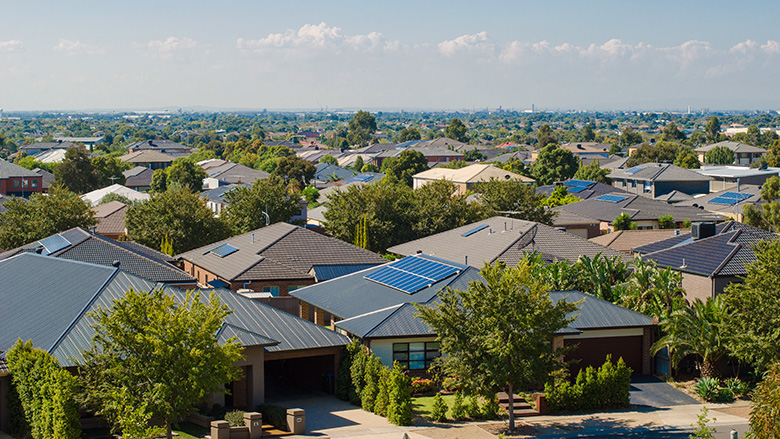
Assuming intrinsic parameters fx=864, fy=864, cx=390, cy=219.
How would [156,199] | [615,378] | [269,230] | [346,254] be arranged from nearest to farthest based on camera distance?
1. [615,378]
2. [346,254]
3. [269,230]
4. [156,199]

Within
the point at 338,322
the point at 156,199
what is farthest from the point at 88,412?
the point at 156,199

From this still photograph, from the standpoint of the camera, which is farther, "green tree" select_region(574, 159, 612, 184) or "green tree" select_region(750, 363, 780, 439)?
"green tree" select_region(574, 159, 612, 184)

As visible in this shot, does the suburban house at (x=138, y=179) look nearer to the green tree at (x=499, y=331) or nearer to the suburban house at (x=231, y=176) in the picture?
the suburban house at (x=231, y=176)

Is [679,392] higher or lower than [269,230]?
lower

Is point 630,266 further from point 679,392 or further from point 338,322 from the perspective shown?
point 338,322

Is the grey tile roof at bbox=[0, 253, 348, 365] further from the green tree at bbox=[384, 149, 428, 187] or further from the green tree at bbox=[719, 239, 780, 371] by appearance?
the green tree at bbox=[384, 149, 428, 187]

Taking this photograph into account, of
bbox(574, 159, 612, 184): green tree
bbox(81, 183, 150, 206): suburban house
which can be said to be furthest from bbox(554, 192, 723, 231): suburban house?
bbox(81, 183, 150, 206): suburban house
